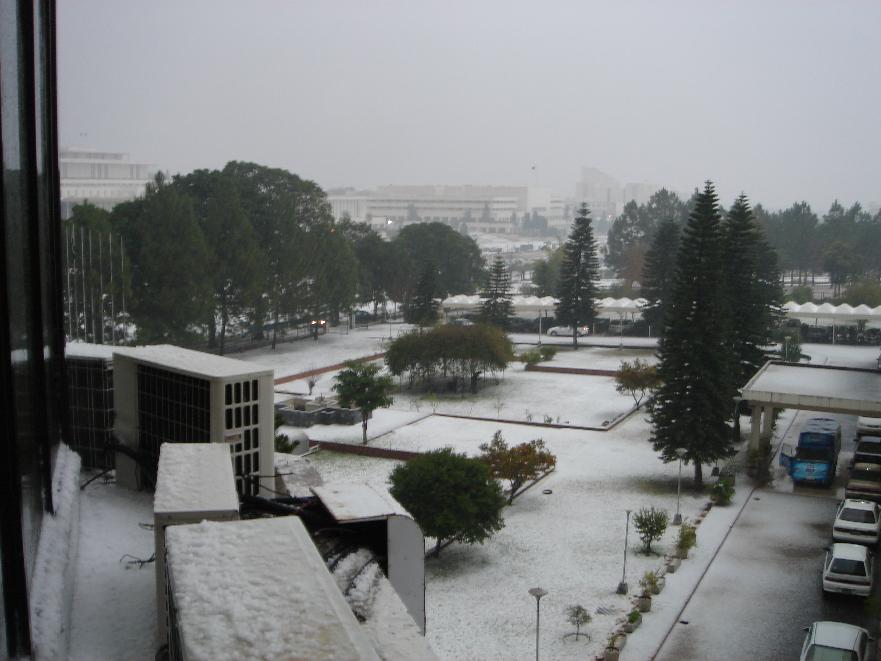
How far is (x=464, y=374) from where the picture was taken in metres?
24.0

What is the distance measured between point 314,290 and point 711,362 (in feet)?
60.4

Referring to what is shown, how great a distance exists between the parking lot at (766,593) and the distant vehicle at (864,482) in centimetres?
45

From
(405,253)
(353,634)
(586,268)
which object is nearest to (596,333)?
(586,268)

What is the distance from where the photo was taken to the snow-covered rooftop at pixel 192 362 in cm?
878

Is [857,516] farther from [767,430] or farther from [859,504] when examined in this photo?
[767,430]

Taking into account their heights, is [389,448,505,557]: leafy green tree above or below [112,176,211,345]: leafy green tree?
below

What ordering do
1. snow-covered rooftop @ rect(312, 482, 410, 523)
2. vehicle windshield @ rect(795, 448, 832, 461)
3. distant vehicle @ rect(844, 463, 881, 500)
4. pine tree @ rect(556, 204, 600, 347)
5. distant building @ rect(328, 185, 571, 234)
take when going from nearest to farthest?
snow-covered rooftop @ rect(312, 482, 410, 523), distant vehicle @ rect(844, 463, 881, 500), vehicle windshield @ rect(795, 448, 832, 461), pine tree @ rect(556, 204, 600, 347), distant building @ rect(328, 185, 571, 234)

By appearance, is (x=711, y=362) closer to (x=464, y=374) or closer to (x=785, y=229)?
(x=464, y=374)

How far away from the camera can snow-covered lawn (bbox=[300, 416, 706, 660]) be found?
32.3 feet

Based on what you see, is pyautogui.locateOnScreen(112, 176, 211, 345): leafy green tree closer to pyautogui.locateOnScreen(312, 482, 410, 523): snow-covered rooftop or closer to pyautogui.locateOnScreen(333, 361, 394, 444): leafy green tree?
pyautogui.locateOnScreen(333, 361, 394, 444): leafy green tree

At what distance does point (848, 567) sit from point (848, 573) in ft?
0.32

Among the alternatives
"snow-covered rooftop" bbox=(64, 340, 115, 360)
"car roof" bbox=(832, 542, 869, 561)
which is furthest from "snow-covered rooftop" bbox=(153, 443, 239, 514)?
"car roof" bbox=(832, 542, 869, 561)

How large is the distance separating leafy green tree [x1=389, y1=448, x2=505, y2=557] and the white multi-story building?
92.2m

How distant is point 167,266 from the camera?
2627 cm
